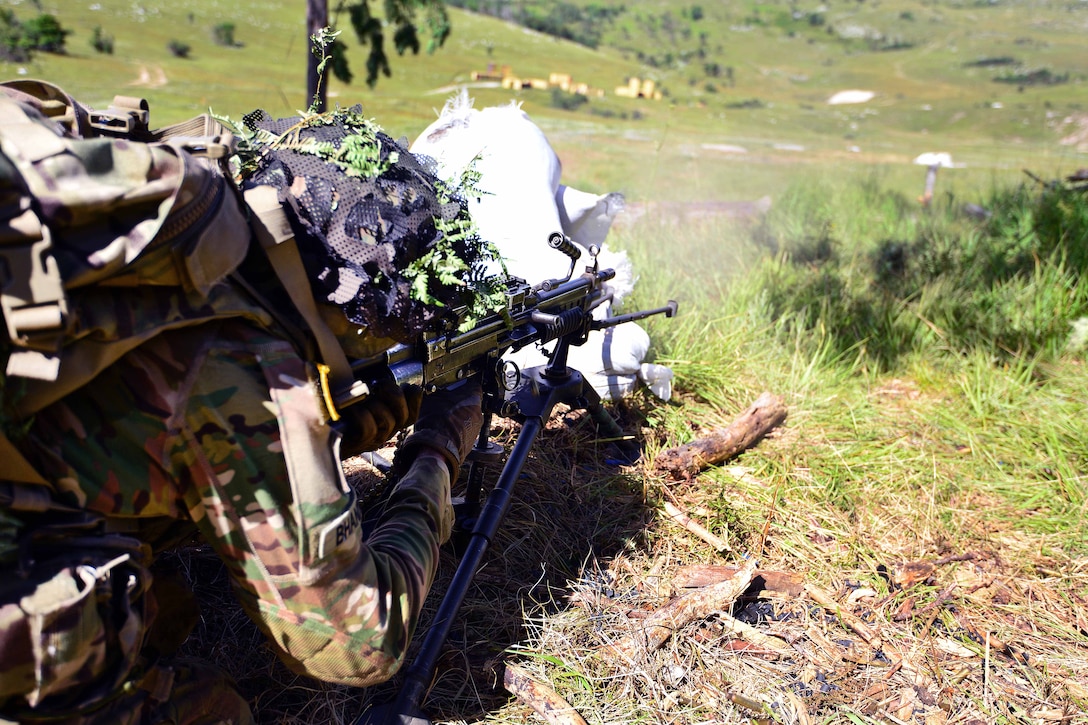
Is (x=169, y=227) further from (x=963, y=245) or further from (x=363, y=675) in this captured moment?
(x=963, y=245)

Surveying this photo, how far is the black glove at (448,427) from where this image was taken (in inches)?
75.8

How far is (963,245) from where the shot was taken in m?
5.84

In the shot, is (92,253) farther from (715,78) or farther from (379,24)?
(715,78)

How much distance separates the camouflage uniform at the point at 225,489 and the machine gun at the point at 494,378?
Answer: 1.11 feet

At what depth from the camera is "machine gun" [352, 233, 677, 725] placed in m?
1.81

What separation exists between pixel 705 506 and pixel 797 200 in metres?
5.23

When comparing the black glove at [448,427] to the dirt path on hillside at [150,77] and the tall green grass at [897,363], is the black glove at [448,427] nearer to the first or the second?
the tall green grass at [897,363]

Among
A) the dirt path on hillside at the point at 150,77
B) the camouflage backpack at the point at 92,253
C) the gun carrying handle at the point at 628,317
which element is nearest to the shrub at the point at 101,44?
the dirt path on hillside at the point at 150,77

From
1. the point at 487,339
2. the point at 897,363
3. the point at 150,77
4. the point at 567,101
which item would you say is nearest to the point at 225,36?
the point at 150,77

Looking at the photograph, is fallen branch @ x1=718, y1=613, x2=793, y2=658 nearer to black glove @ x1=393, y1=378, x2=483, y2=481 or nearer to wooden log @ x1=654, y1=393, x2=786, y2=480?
wooden log @ x1=654, y1=393, x2=786, y2=480

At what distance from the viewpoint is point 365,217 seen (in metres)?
1.49

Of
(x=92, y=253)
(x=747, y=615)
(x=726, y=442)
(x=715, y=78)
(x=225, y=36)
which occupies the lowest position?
(x=747, y=615)

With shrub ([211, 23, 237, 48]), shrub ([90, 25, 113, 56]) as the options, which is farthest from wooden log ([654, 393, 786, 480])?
shrub ([211, 23, 237, 48])

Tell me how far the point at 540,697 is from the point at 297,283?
1339mm
